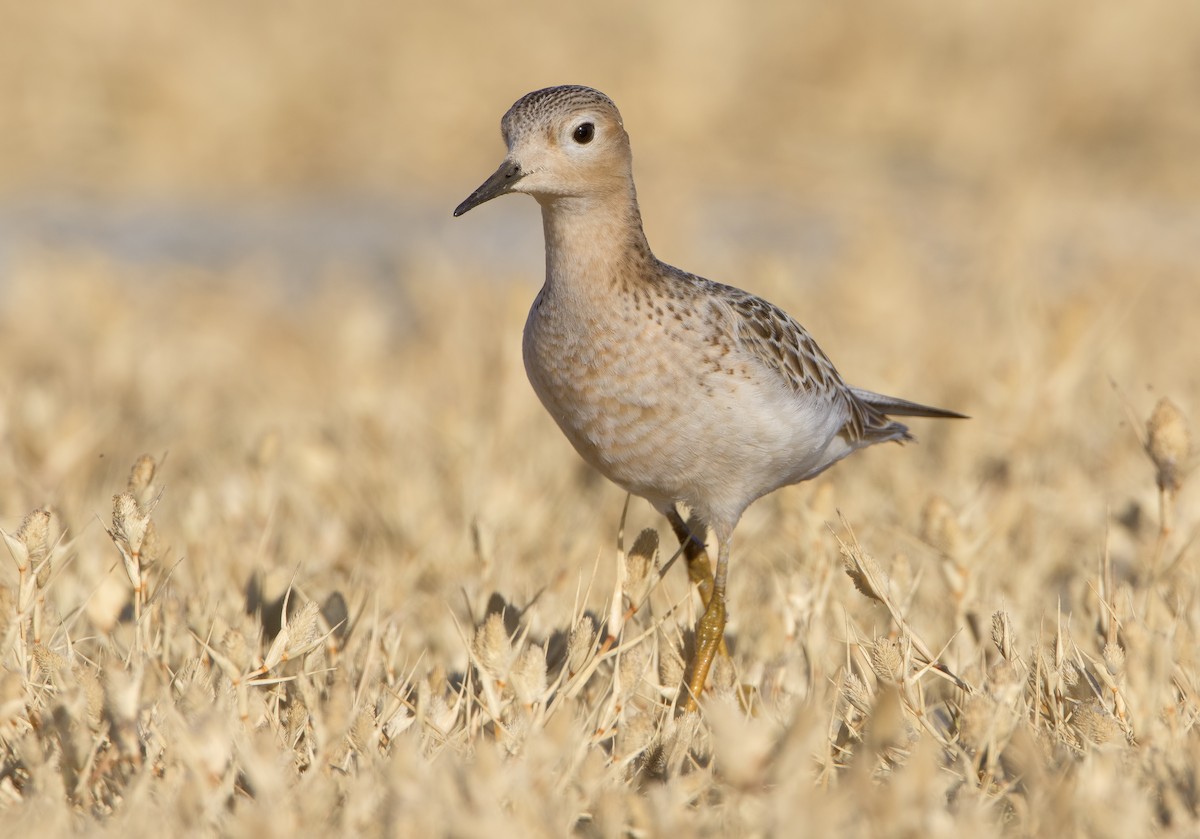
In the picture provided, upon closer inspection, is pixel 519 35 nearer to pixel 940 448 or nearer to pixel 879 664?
pixel 940 448

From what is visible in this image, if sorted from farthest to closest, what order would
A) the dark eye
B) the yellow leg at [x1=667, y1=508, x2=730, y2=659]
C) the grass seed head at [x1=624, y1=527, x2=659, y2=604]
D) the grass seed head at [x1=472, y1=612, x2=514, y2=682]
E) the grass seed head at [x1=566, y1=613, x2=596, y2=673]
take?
the yellow leg at [x1=667, y1=508, x2=730, y2=659]
the dark eye
the grass seed head at [x1=624, y1=527, x2=659, y2=604]
the grass seed head at [x1=566, y1=613, x2=596, y2=673]
the grass seed head at [x1=472, y1=612, x2=514, y2=682]

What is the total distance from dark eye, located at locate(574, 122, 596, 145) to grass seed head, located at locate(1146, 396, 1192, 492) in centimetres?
147

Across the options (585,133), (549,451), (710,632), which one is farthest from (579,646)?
(549,451)

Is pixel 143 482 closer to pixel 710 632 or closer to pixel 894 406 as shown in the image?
pixel 710 632

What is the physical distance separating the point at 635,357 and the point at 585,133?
1.90 feet

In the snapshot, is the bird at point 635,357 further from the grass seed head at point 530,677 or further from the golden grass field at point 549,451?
the grass seed head at point 530,677

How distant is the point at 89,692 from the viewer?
8.63 ft

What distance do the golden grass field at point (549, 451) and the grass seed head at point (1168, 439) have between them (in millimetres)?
11

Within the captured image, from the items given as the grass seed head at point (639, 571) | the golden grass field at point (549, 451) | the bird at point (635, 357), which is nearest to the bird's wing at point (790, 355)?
the bird at point (635, 357)

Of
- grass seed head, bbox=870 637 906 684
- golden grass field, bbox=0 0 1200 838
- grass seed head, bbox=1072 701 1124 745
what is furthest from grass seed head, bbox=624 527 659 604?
grass seed head, bbox=1072 701 1124 745

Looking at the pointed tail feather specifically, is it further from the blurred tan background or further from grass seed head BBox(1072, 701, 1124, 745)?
the blurred tan background

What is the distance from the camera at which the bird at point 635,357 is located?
3324 mm

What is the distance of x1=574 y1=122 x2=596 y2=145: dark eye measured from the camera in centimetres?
347

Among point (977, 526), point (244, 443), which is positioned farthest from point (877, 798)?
point (244, 443)
